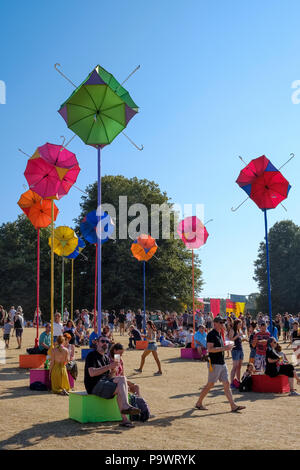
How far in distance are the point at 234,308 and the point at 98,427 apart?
35721 millimetres

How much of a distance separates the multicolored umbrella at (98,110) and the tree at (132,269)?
104 feet

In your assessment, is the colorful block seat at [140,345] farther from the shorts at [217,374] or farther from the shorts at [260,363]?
the shorts at [217,374]

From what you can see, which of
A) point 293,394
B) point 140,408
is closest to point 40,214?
point 140,408

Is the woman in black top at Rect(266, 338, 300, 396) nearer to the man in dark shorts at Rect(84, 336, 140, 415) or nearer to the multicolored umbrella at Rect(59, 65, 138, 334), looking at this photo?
the multicolored umbrella at Rect(59, 65, 138, 334)

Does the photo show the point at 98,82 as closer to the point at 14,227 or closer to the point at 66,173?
the point at 66,173

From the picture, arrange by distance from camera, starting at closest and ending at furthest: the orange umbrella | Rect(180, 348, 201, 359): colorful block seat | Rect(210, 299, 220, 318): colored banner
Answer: the orange umbrella < Rect(180, 348, 201, 359): colorful block seat < Rect(210, 299, 220, 318): colored banner

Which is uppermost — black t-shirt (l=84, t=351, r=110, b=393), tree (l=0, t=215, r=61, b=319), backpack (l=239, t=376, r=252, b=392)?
tree (l=0, t=215, r=61, b=319)

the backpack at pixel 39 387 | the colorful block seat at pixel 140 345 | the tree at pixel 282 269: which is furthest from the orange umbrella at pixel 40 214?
the tree at pixel 282 269

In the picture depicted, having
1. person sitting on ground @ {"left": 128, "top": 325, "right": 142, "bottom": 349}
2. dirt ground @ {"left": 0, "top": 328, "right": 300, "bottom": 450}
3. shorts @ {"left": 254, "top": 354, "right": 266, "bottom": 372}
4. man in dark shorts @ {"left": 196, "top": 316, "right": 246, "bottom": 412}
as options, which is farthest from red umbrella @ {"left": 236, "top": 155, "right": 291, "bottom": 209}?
person sitting on ground @ {"left": 128, "top": 325, "right": 142, "bottom": 349}

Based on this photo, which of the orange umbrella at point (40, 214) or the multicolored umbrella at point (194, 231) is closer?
the orange umbrella at point (40, 214)

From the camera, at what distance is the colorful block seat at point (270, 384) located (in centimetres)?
1189

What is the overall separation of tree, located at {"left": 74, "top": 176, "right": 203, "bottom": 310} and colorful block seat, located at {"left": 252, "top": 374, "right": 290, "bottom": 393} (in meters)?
30.1

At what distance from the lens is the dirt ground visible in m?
6.83

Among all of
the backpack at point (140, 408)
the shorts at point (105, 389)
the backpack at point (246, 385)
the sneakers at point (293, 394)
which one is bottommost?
the sneakers at point (293, 394)
